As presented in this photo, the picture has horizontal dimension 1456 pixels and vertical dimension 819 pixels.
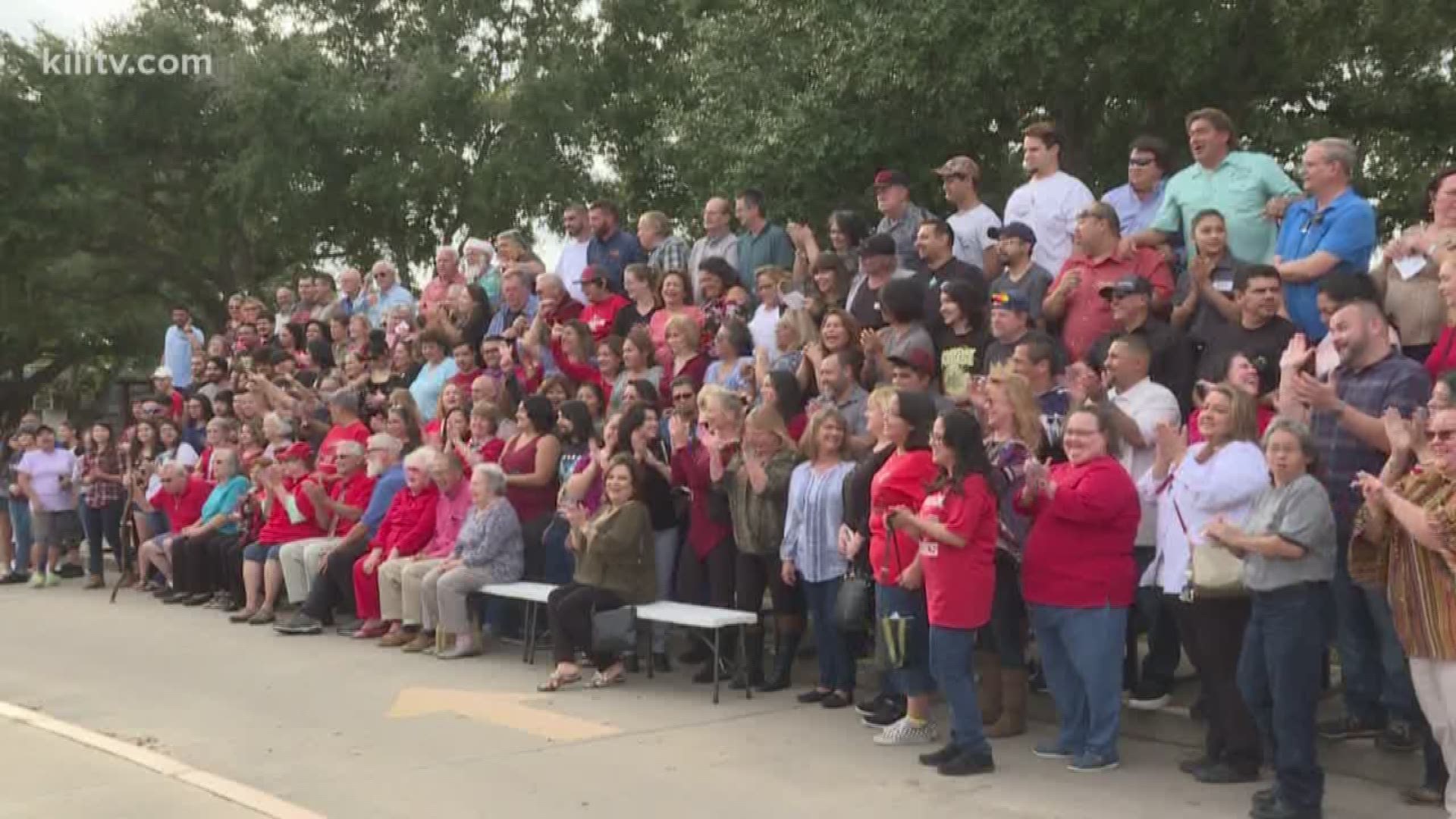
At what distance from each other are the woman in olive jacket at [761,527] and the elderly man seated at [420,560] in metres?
2.81

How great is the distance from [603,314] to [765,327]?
2212 mm

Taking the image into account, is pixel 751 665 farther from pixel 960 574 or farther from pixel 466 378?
pixel 466 378

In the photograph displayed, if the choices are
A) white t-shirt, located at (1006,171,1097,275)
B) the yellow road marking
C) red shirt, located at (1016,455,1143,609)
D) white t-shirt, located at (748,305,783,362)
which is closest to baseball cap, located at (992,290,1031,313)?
white t-shirt, located at (1006,171,1097,275)

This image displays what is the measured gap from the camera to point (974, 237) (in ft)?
36.3

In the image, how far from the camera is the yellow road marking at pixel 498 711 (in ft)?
28.7

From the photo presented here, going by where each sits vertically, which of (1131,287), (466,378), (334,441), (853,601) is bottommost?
(853,601)

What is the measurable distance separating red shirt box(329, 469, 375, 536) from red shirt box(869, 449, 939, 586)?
6251 mm

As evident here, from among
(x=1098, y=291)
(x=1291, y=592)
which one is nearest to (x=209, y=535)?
(x=1098, y=291)

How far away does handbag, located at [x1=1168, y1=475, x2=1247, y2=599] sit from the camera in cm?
704

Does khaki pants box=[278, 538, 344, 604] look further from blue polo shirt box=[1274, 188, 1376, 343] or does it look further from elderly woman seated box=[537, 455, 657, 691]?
blue polo shirt box=[1274, 188, 1376, 343]

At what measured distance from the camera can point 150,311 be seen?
117ft

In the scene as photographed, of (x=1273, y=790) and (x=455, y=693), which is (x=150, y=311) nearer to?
(x=455, y=693)

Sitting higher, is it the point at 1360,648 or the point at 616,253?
the point at 616,253

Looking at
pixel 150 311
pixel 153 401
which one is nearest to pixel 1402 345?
pixel 153 401
